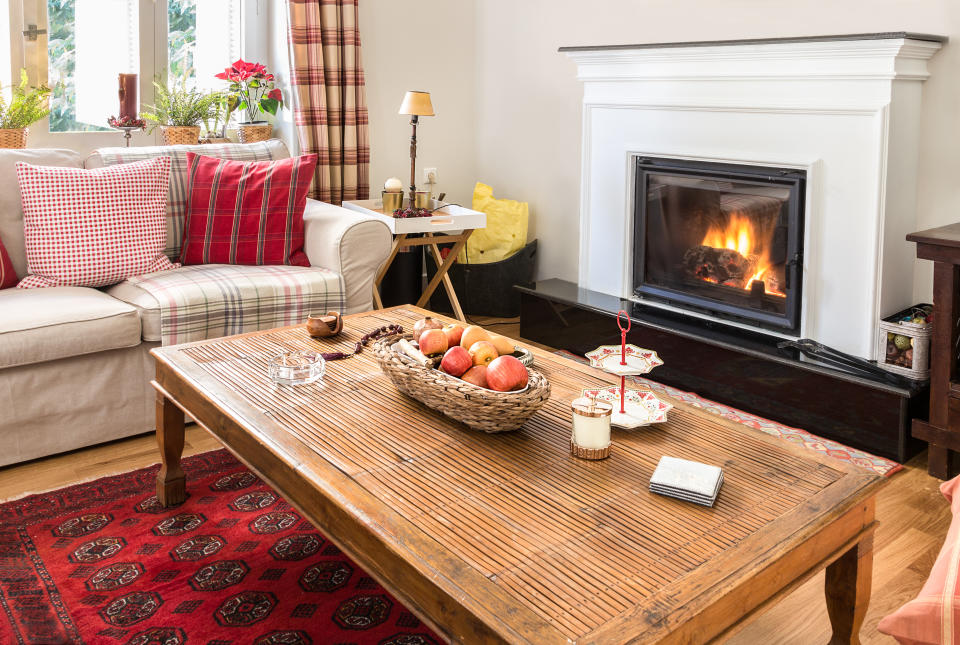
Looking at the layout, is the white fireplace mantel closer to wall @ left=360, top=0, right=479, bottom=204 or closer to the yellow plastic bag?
the yellow plastic bag

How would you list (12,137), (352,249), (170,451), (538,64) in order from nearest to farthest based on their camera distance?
(170,451) < (352,249) < (12,137) < (538,64)

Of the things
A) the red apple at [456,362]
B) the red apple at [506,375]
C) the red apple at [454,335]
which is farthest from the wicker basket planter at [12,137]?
the red apple at [506,375]

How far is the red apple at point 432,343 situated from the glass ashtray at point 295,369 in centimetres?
31

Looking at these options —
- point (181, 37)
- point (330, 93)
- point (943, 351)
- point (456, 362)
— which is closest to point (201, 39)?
point (181, 37)

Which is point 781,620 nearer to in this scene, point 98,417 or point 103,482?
point 103,482

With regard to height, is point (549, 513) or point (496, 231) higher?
→ point (496, 231)

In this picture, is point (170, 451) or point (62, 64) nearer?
point (170, 451)

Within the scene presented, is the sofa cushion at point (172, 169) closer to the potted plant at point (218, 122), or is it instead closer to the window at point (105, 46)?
the potted plant at point (218, 122)

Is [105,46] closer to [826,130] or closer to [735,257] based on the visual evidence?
[735,257]

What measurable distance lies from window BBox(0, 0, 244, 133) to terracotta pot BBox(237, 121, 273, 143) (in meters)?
0.39

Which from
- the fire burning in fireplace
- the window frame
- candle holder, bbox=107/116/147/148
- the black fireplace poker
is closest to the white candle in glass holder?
the black fireplace poker

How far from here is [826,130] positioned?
3068 mm

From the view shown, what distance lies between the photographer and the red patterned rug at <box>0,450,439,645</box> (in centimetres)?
188

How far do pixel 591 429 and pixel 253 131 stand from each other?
2896 mm
